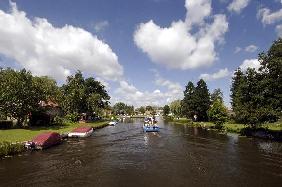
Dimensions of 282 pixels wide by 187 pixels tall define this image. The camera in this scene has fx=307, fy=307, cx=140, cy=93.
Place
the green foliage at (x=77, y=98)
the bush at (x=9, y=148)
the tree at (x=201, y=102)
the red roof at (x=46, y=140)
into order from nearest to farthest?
1. the bush at (x=9, y=148)
2. the red roof at (x=46, y=140)
3. the green foliage at (x=77, y=98)
4. the tree at (x=201, y=102)

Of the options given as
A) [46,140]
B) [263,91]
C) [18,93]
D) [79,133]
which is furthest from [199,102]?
[46,140]

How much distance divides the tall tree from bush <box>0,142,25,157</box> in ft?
328

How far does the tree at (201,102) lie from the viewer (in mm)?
136000

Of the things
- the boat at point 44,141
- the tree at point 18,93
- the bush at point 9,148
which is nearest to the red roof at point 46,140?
the boat at point 44,141

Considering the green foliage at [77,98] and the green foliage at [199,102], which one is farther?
the green foliage at [199,102]

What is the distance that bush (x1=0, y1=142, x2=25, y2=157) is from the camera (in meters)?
41.8

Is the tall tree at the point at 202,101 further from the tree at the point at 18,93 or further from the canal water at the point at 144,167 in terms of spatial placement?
the canal water at the point at 144,167

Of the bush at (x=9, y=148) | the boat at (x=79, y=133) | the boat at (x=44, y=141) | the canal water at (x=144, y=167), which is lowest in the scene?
the canal water at (x=144, y=167)

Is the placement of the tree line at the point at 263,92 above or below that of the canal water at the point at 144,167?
above

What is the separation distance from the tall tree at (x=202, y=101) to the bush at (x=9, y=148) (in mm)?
99927

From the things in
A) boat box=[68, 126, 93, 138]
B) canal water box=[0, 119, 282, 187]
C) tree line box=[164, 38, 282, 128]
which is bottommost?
canal water box=[0, 119, 282, 187]

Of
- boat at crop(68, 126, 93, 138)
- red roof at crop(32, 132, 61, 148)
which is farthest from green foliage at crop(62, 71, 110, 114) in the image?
red roof at crop(32, 132, 61, 148)

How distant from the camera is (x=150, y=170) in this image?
3656cm

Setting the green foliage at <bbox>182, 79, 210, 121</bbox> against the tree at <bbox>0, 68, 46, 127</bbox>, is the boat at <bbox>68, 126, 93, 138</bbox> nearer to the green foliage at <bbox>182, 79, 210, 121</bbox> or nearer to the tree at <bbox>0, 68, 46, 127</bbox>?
the tree at <bbox>0, 68, 46, 127</bbox>
